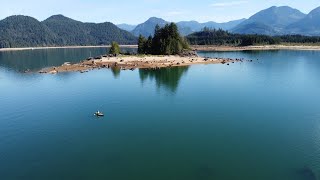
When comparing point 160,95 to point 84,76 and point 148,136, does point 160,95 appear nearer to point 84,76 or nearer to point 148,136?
point 148,136

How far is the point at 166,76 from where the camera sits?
351 feet

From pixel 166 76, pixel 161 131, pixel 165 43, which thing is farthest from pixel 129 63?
pixel 161 131

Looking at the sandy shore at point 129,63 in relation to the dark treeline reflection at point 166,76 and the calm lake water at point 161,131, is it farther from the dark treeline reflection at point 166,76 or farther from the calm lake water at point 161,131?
the calm lake water at point 161,131

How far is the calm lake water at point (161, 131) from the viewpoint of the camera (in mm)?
36562

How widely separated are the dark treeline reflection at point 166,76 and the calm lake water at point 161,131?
1.50 metres

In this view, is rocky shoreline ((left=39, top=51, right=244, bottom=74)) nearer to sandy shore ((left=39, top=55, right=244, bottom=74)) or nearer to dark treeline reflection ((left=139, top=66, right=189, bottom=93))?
sandy shore ((left=39, top=55, right=244, bottom=74))

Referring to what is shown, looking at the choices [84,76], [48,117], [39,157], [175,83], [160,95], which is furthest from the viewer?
[84,76]

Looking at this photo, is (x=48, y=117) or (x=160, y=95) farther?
(x=160, y=95)

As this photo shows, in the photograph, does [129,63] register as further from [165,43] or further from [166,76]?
[166,76]

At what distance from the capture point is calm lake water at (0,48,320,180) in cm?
3656

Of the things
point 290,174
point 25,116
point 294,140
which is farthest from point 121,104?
point 290,174

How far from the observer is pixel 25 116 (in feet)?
194

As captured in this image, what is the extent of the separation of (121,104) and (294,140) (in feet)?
113

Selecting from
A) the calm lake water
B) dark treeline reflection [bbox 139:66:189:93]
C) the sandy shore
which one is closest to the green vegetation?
the sandy shore
